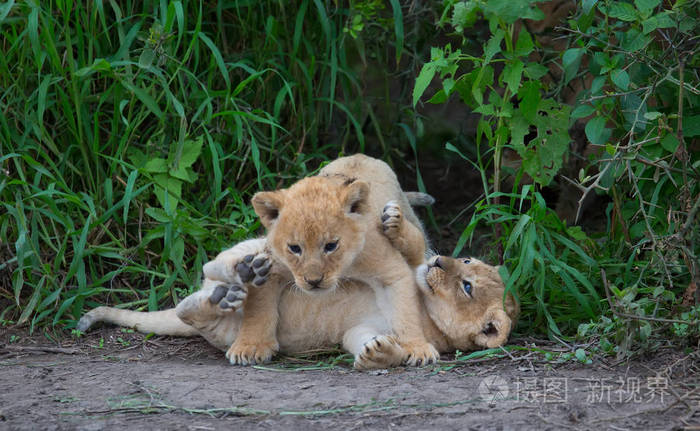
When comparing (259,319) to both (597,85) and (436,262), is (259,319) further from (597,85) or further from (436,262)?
(597,85)

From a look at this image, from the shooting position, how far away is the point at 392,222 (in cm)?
439

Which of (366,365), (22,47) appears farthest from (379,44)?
(366,365)

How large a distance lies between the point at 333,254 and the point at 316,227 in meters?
0.16

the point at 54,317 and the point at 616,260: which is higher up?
the point at 616,260

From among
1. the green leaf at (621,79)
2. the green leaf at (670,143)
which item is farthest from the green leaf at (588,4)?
the green leaf at (670,143)

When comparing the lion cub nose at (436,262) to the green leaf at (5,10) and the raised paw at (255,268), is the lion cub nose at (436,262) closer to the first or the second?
the raised paw at (255,268)

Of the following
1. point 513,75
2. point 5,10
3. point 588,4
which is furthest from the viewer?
point 5,10

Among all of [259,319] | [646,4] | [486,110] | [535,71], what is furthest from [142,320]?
[646,4]

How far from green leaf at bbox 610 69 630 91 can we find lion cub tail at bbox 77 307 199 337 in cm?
254

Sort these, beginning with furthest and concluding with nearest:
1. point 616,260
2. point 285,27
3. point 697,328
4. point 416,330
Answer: point 285,27
point 616,260
point 416,330
point 697,328

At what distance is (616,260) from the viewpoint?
4.61 m

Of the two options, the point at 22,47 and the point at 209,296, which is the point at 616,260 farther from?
the point at 22,47

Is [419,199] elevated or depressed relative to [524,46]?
depressed

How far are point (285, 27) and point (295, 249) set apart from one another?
2246 mm
